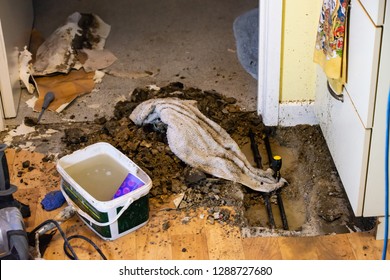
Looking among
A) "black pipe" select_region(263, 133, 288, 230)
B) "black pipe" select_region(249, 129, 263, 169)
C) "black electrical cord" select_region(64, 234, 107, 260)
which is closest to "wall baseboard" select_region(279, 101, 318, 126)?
"black pipe" select_region(249, 129, 263, 169)

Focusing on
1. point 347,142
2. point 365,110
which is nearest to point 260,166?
point 347,142

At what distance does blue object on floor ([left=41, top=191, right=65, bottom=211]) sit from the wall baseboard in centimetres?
97

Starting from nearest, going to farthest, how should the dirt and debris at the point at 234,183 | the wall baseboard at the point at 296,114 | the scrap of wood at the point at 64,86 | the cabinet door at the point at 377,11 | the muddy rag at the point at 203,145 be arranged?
the cabinet door at the point at 377,11, the dirt and debris at the point at 234,183, the muddy rag at the point at 203,145, the wall baseboard at the point at 296,114, the scrap of wood at the point at 64,86

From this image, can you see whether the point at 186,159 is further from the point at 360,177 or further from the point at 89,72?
the point at 89,72

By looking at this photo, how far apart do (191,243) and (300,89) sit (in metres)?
0.88

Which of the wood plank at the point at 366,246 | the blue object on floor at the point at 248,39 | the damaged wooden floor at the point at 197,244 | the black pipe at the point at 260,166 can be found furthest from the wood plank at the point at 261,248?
the blue object on floor at the point at 248,39

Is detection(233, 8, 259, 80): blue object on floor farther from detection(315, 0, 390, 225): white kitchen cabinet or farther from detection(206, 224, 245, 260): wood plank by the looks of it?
detection(206, 224, 245, 260): wood plank

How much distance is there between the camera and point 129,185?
2.62 metres

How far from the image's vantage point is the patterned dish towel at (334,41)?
241 centimetres

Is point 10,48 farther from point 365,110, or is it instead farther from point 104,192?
point 365,110

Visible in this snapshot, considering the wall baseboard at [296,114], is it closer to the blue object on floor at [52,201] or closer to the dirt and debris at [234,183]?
the dirt and debris at [234,183]

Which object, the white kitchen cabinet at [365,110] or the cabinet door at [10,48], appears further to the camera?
the cabinet door at [10,48]

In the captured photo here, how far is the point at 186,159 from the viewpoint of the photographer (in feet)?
9.32
